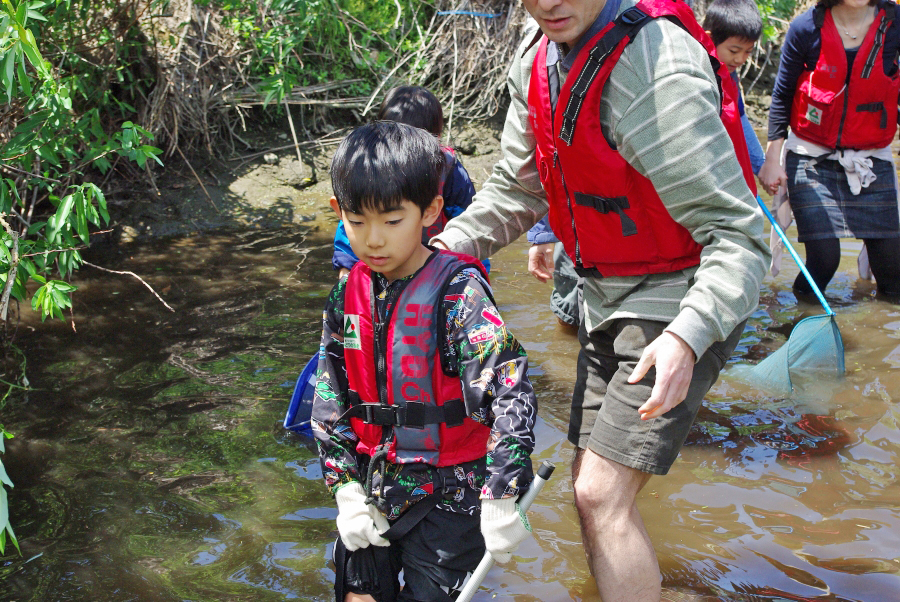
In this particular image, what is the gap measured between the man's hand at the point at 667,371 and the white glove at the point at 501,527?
39 centimetres

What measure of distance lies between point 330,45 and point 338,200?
6.70 m

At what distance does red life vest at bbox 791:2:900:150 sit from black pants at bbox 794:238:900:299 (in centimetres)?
57

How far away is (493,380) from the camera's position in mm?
2090

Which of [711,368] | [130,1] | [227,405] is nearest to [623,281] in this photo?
[711,368]

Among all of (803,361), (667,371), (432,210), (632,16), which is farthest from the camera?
(803,361)

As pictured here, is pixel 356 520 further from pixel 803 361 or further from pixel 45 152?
pixel 803 361

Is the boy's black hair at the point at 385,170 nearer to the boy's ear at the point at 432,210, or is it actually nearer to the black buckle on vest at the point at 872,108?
the boy's ear at the point at 432,210

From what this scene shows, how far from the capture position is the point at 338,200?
2.21m

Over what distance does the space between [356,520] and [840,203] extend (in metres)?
3.90

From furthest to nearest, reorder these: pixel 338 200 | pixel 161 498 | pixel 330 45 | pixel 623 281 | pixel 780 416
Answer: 1. pixel 330 45
2. pixel 780 416
3. pixel 161 498
4. pixel 623 281
5. pixel 338 200

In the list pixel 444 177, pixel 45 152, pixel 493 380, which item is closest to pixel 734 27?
pixel 444 177

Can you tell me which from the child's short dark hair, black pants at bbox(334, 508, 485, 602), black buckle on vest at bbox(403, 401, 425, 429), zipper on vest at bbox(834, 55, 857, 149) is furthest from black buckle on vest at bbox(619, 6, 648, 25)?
zipper on vest at bbox(834, 55, 857, 149)

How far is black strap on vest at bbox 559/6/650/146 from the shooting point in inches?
85.0

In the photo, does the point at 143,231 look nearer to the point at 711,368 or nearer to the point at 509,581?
the point at 509,581
